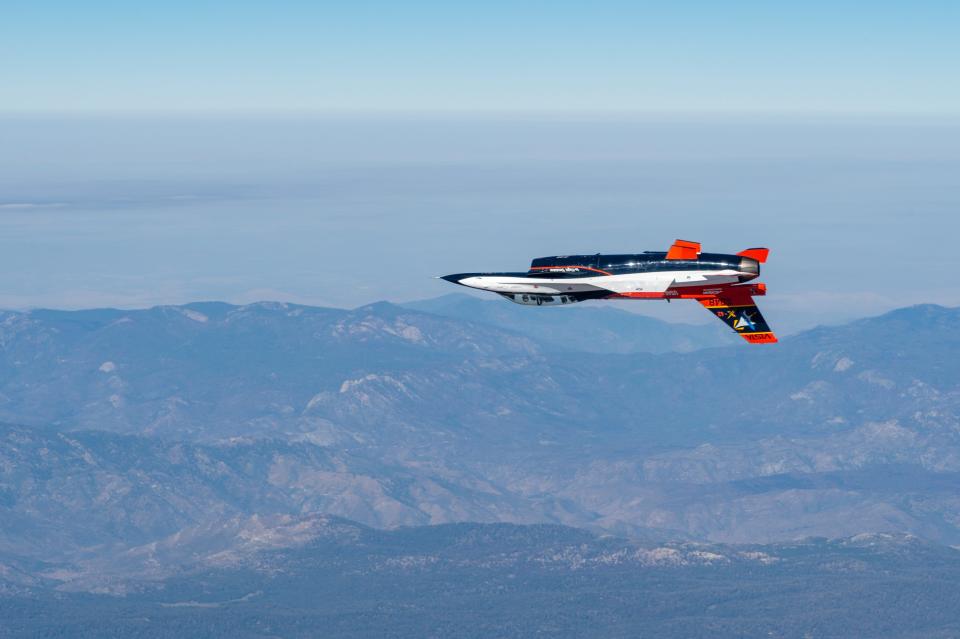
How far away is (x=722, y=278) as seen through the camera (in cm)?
13925

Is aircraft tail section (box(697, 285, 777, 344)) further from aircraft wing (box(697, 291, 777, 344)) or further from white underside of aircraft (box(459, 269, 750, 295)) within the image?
white underside of aircraft (box(459, 269, 750, 295))

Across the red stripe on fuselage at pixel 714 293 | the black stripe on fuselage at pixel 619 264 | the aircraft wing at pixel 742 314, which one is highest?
the black stripe on fuselage at pixel 619 264

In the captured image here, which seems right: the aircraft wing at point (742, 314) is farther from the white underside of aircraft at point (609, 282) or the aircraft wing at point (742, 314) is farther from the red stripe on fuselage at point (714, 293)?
the white underside of aircraft at point (609, 282)

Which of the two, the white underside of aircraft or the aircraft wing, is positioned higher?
the white underside of aircraft

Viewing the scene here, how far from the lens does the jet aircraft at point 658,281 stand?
460 feet

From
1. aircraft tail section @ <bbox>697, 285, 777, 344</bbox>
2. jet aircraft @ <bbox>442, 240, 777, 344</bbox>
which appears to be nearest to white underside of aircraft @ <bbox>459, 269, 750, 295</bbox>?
jet aircraft @ <bbox>442, 240, 777, 344</bbox>

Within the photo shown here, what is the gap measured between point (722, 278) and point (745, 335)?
6.54m

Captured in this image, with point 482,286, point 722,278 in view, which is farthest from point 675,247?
point 482,286

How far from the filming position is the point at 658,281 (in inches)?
5581

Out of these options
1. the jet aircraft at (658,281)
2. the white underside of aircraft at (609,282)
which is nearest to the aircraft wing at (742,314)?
the jet aircraft at (658,281)

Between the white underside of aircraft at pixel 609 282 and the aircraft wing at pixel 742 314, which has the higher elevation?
the white underside of aircraft at pixel 609 282

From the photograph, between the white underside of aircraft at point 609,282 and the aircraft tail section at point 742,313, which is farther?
the aircraft tail section at point 742,313

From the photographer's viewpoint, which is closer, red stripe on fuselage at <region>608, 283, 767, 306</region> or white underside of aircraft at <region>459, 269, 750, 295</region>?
white underside of aircraft at <region>459, 269, 750, 295</region>

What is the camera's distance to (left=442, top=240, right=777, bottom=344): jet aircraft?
140m
